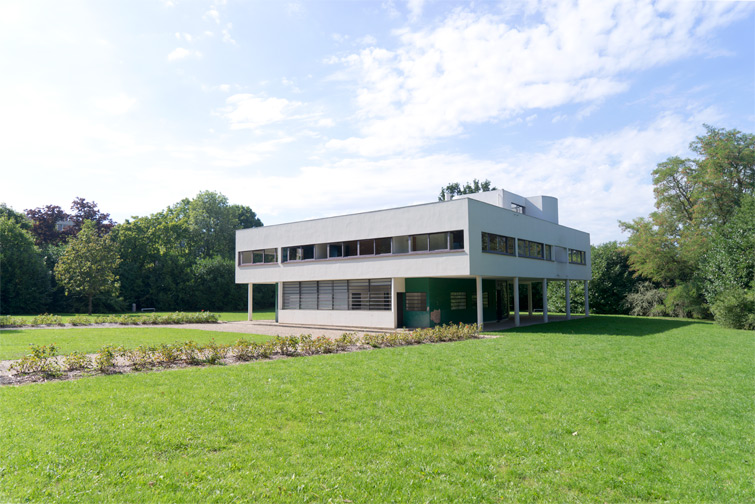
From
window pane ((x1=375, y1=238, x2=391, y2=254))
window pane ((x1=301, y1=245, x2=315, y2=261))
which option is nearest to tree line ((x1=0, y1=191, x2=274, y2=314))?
window pane ((x1=301, y1=245, x2=315, y2=261))

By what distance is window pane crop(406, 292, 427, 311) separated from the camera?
23.8m

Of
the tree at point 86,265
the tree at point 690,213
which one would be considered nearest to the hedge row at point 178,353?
the tree at point 86,265

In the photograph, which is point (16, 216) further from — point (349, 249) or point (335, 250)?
point (349, 249)

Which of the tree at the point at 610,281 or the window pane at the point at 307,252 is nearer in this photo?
the window pane at the point at 307,252

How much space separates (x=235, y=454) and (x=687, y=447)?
5.36 meters

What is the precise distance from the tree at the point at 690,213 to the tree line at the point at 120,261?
126 feet

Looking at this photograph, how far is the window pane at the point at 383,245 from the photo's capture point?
944 inches

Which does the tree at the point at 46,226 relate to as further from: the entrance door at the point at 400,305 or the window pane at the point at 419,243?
the window pane at the point at 419,243

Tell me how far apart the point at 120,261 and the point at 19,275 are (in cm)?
756

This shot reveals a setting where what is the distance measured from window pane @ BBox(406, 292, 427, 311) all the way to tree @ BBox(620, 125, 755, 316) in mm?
20482

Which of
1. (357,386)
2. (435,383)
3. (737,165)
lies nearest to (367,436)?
(357,386)

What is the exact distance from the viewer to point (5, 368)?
1010 cm

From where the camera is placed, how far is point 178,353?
1131 cm

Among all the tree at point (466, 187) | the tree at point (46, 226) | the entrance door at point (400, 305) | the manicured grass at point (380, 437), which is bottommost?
the manicured grass at point (380, 437)
